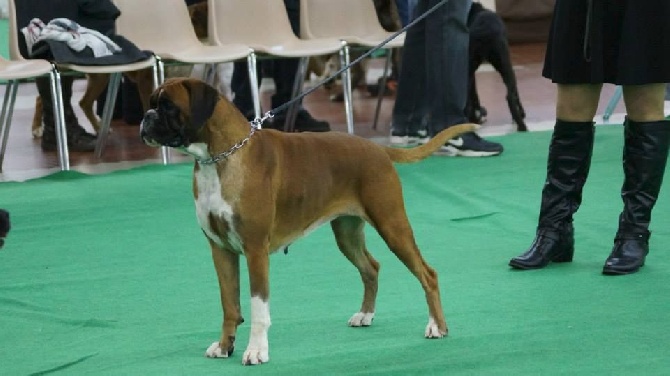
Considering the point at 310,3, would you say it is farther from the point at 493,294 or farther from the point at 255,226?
the point at 255,226

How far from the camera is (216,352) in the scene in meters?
3.65

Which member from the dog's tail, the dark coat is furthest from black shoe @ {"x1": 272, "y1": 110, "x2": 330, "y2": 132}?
the dog's tail

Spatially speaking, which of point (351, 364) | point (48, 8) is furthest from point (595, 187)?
point (48, 8)

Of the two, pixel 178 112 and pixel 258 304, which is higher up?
pixel 178 112

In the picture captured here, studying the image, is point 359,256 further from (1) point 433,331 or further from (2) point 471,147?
(2) point 471,147

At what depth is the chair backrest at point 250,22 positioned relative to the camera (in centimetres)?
837

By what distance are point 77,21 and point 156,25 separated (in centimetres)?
54

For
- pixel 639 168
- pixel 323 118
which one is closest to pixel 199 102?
pixel 639 168

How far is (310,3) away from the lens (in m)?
8.69

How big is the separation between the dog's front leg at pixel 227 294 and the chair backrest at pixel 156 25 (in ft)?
15.3

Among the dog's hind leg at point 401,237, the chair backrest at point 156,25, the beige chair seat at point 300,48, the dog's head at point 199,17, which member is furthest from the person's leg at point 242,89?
the dog's hind leg at point 401,237

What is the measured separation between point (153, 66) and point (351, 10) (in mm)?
1817

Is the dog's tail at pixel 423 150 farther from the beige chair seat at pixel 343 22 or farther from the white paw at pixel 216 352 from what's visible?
the beige chair seat at pixel 343 22

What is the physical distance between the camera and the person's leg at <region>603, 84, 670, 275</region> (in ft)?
15.0
